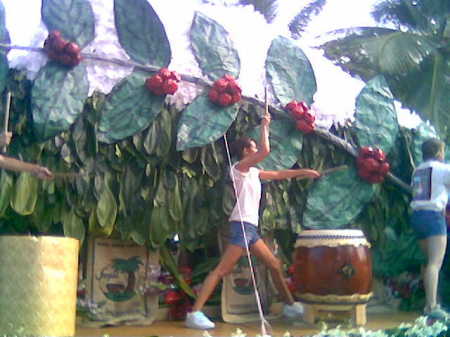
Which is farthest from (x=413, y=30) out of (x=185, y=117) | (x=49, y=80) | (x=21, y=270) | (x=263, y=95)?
(x=21, y=270)

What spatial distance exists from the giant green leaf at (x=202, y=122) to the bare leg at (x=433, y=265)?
1946mm

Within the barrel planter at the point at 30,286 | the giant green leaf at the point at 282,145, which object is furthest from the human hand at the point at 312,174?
the barrel planter at the point at 30,286

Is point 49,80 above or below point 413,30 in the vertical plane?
below

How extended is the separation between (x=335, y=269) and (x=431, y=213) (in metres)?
0.97

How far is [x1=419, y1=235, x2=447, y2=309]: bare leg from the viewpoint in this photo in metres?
5.73

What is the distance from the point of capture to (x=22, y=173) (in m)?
5.48

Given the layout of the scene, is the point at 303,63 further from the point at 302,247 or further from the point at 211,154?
the point at 302,247

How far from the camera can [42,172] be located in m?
5.21

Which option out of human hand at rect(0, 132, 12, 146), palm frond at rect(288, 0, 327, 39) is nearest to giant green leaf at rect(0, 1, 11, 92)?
human hand at rect(0, 132, 12, 146)

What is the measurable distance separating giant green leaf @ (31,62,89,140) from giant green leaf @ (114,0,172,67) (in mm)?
501

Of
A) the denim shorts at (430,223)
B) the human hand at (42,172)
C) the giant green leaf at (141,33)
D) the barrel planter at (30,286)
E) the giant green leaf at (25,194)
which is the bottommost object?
the barrel planter at (30,286)

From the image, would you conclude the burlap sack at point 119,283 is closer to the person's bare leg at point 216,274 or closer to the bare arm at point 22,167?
the person's bare leg at point 216,274

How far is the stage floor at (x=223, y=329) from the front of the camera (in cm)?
524

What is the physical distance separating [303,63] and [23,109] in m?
2.59
